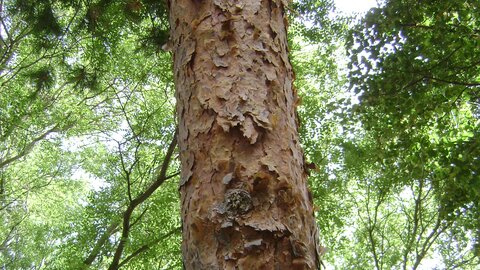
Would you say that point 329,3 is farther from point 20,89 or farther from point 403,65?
point 20,89

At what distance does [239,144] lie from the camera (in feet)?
4.04

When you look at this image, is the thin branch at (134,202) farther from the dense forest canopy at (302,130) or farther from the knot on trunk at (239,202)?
the knot on trunk at (239,202)

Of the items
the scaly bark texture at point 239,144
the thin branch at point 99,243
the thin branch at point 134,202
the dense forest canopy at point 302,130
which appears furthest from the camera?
the thin branch at point 99,243

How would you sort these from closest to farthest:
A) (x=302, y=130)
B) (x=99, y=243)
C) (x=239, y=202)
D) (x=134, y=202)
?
(x=239, y=202), (x=134, y=202), (x=99, y=243), (x=302, y=130)

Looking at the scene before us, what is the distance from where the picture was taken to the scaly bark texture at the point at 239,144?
1.10 m

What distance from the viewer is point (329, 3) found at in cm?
782

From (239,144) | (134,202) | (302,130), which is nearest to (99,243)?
(134,202)

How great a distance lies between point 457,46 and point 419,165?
1439 mm

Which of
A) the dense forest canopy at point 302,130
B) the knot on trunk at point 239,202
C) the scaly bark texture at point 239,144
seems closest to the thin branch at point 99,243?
the dense forest canopy at point 302,130

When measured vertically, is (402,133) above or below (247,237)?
above

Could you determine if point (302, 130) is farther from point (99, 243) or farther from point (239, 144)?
point (239, 144)

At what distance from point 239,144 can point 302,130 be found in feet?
22.9

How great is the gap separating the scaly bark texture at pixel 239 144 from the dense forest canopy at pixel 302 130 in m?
0.30

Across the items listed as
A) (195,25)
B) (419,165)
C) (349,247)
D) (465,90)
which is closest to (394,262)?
(349,247)
